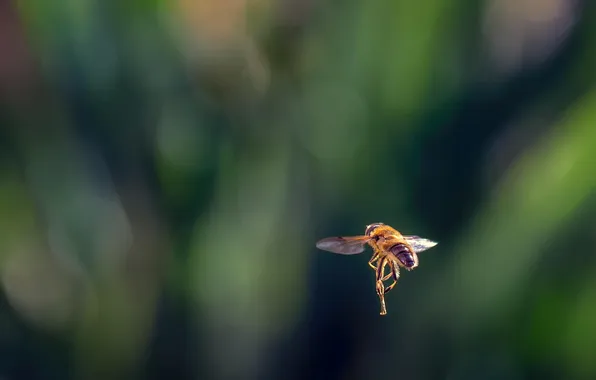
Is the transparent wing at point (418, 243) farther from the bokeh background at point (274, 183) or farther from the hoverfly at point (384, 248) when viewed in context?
the bokeh background at point (274, 183)

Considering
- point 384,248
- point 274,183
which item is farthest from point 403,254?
point 274,183

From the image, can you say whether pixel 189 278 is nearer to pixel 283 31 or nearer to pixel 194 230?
pixel 194 230

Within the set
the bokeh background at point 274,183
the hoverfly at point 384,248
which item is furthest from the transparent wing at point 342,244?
the bokeh background at point 274,183

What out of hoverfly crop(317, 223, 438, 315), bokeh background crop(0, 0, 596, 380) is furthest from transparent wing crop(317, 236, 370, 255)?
bokeh background crop(0, 0, 596, 380)

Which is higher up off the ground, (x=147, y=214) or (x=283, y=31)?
(x=283, y=31)

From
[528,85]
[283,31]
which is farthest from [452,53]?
[283,31]

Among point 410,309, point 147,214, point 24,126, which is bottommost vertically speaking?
point 410,309
